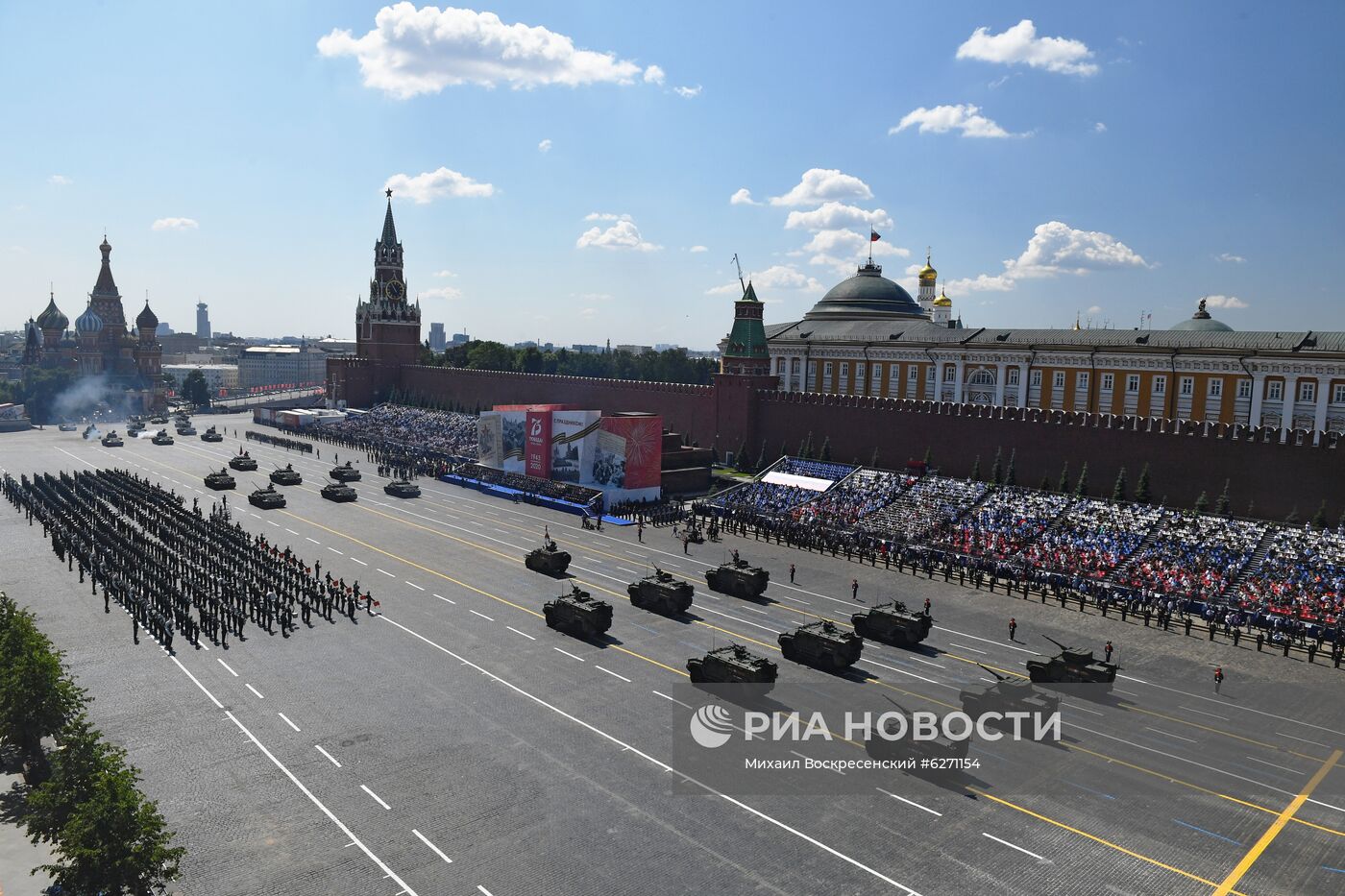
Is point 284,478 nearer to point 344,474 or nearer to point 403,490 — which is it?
point 344,474

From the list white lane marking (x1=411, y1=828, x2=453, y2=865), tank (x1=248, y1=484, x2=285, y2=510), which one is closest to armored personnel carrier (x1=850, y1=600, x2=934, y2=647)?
white lane marking (x1=411, y1=828, x2=453, y2=865)

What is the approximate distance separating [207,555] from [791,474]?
31.4m

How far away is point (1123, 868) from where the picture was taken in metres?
16.1

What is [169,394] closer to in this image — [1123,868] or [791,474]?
[791,474]

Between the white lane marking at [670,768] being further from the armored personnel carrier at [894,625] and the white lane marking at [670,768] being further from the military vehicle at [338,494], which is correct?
the military vehicle at [338,494]

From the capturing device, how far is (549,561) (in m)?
35.8

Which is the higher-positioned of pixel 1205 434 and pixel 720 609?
pixel 1205 434

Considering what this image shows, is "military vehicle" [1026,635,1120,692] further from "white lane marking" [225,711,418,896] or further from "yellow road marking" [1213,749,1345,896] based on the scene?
"white lane marking" [225,711,418,896]

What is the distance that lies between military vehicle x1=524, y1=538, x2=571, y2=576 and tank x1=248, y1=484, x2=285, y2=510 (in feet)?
68.7

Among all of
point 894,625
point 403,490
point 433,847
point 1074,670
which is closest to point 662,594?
point 894,625

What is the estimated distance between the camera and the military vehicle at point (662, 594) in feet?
99.9

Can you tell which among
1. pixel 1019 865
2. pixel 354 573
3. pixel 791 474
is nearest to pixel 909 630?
pixel 1019 865

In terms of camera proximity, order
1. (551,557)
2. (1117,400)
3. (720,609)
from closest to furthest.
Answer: (720,609), (551,557), (1117,400)

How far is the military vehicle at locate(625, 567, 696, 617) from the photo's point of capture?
3045 cm
